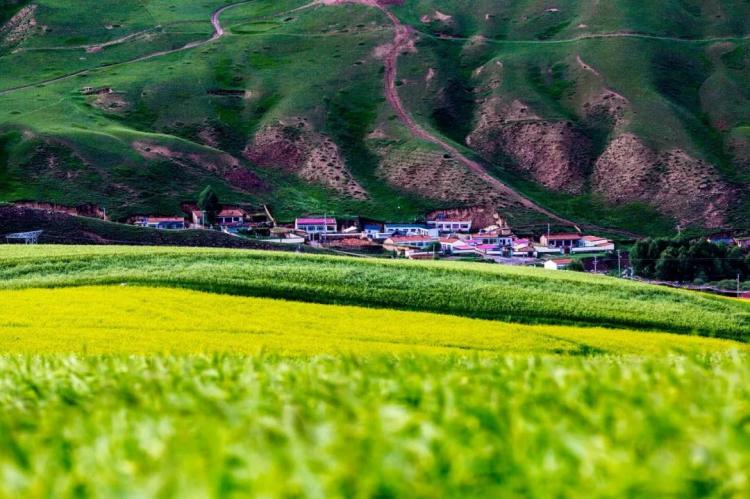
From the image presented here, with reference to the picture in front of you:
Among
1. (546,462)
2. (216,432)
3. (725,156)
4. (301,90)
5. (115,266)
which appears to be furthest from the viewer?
(301,90)

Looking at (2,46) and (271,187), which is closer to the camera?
(271,187)

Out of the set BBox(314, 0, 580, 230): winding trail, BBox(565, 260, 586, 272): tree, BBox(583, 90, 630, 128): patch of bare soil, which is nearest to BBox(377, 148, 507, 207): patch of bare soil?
BBox(314, 0, 580, 230): winding trail

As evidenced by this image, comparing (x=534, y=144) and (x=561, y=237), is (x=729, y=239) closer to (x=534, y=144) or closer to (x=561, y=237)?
(x=561, y=237)

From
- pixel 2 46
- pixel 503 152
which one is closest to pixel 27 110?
pixel 2 46

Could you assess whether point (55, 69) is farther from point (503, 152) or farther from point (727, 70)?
point (727, 70)

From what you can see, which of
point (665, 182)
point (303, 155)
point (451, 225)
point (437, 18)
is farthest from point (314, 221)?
point (437, 18)

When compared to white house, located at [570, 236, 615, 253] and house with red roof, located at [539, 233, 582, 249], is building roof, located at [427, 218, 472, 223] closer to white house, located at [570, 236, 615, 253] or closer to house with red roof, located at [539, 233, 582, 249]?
house with red roof, located at [539, 233, 582, 249]

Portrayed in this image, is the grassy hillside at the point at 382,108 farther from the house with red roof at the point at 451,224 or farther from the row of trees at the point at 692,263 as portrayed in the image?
the row of trees at the point at 692,263
